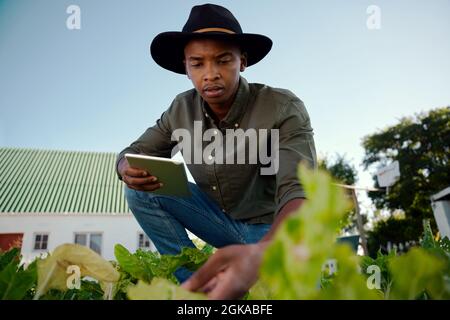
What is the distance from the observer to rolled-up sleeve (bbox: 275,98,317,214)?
1294mm

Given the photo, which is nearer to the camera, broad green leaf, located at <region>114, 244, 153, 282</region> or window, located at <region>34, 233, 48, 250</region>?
broad green leaf, located at <region>114, 244, 153, 282</region>

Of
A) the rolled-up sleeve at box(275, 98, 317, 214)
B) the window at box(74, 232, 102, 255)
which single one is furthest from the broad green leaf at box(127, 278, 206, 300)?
the window at box(74, 232, 102, 255)

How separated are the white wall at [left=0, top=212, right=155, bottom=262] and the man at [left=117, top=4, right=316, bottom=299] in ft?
68.4

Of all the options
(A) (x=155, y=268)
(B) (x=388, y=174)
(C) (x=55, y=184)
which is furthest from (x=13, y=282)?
(C) (x=55, y=184)

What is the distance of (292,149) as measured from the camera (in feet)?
5.20

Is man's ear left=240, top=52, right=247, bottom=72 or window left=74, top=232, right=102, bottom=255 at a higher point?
man's ear left=240, top=52, right=247, bottom=72

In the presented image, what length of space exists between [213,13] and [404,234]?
104 ft

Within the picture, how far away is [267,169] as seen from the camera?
8.29ft

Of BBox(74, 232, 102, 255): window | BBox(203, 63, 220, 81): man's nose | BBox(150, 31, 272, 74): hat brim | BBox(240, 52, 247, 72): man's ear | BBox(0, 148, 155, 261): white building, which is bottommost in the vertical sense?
BBox(74, 232, 102, 255): window

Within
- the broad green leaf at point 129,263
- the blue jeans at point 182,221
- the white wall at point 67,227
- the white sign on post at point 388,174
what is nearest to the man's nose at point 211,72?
the blue jeans at point 182,221

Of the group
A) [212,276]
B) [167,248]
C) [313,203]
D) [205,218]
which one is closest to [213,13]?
[205,218]

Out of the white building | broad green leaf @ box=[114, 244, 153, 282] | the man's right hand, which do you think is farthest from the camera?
the white building

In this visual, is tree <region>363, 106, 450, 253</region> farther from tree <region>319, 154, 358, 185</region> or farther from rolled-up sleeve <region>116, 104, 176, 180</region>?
rolled-up sleeve <region>116, 104, 176, 180</region>

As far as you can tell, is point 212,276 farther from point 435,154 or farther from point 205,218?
point 435,154
